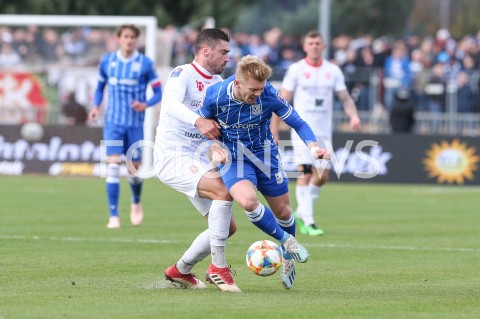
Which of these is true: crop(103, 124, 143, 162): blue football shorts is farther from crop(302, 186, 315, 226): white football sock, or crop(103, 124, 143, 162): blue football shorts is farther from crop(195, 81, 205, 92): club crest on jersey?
crop(195, 81, 205, 92): club crest on jersey

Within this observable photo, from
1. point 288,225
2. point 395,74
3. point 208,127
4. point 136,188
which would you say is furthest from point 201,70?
point 395,74

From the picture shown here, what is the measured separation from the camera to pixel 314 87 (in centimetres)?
1541

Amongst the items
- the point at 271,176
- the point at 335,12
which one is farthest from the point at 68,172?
the point at 335,12

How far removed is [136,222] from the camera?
15312mm

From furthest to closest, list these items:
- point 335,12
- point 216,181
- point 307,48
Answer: point 335,12 → point 307,48 → point 216,181

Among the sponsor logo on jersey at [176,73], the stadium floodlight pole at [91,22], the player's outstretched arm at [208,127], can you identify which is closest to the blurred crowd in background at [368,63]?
the stadium floodlight pole at [91,22]

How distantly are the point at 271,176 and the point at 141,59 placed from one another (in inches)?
257

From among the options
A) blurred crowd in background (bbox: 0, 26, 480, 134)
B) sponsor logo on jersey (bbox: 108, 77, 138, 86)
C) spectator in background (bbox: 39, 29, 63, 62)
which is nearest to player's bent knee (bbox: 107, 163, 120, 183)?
sponsor logo on jersey (bbox: 108, 77, 138, 86)

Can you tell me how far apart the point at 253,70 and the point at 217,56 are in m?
0.90

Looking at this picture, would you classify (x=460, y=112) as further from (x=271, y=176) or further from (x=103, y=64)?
Result: (x=271, y=176)

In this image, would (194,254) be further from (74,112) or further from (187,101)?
(74,112)

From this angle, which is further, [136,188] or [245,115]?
[136,188]

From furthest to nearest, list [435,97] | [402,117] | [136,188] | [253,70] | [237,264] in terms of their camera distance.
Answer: [435,97], [402,117], [136,188], [237,264], [253,70]

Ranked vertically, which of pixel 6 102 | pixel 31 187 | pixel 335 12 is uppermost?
pixel 335 12
